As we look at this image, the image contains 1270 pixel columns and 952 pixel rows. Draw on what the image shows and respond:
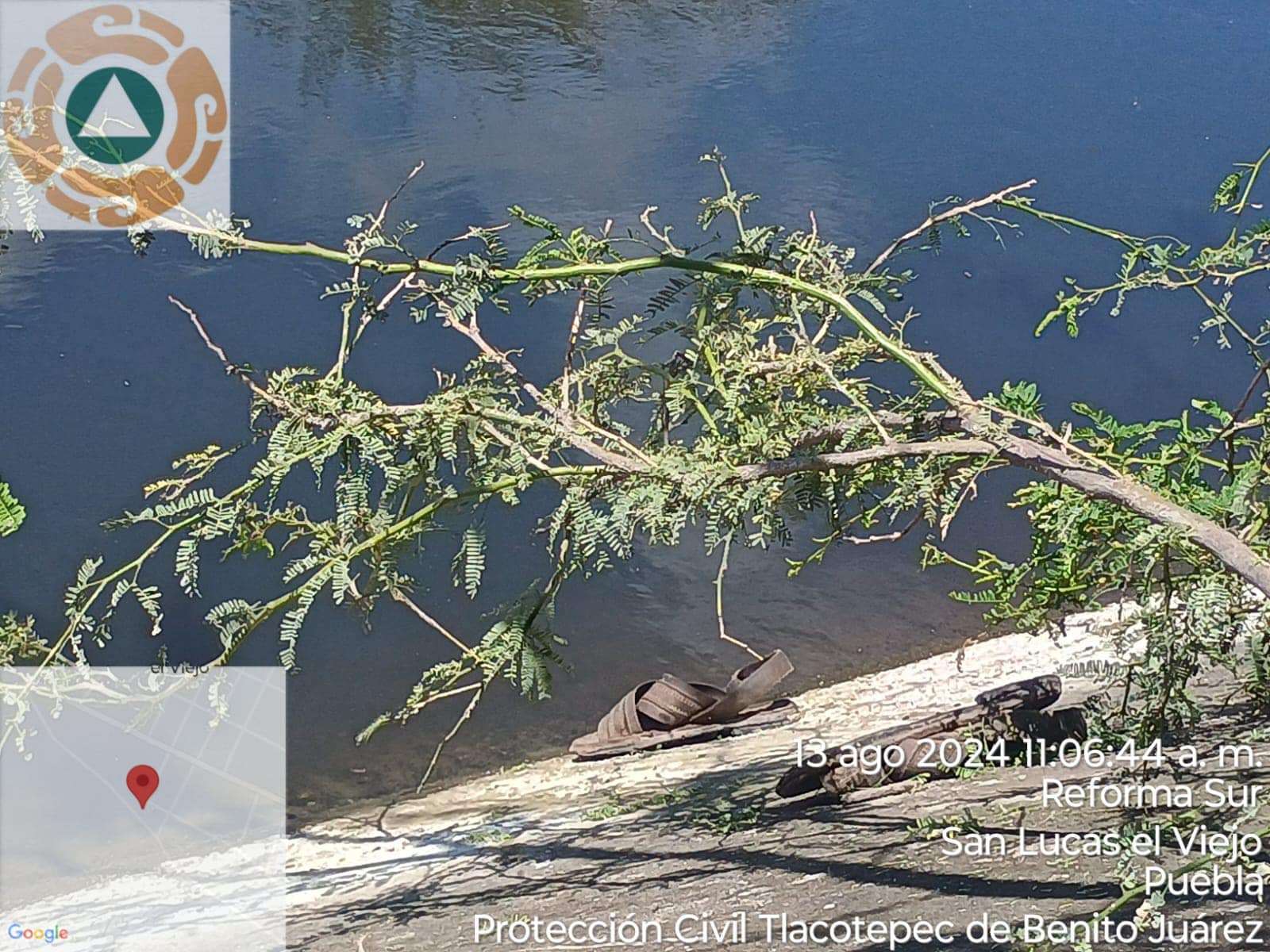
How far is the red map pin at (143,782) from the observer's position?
15.9 ft

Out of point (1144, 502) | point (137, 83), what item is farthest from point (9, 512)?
point (137, 83)

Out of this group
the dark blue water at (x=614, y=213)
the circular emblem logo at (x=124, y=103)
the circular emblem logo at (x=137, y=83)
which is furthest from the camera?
the circular emblem logo at (x=137, y=83)

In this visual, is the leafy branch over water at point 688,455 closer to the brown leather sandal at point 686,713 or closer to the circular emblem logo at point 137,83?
the brown leather sandal at point 686,713

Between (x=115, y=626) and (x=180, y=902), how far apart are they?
64.7 inches

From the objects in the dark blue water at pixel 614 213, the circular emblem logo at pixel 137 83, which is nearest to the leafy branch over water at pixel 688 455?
the dark blue water at pixel 614 213

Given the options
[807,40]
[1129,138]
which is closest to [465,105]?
[807,40]

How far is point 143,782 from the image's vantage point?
4898mm

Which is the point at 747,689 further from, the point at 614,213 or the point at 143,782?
the point at 614,213

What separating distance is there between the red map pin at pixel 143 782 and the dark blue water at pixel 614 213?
0.46 metres

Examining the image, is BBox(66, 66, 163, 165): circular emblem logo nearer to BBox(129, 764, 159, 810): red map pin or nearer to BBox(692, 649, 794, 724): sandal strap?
BBox(129, 764, 159, 810): red map pin

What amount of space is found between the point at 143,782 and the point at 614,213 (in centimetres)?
414

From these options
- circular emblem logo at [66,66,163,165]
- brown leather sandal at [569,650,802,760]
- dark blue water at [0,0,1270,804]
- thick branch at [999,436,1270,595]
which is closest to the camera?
thick branch at [999,436,1270,595]

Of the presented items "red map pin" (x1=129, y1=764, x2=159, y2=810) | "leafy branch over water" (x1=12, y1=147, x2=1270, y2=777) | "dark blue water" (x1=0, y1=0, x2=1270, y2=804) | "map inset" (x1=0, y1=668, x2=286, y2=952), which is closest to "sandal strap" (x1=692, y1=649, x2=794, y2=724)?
"dark blue water" (x1=0, y1=0, x2=1270, y2=804)

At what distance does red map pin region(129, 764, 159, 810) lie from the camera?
484 centimetres
